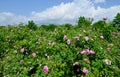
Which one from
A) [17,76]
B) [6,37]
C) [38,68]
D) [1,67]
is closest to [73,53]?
[38,68]

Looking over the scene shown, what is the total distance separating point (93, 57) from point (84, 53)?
283 millimetres

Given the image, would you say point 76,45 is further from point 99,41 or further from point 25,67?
point 25,67

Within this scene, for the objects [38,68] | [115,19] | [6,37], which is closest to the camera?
[38,68]

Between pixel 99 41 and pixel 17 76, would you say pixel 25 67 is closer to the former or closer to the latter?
pixel 17 76

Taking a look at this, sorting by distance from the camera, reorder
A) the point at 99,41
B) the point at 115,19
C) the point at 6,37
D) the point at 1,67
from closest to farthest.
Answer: the point at 99,41 < the point at 1,67 < the point at 6,37 < the point at 115,19

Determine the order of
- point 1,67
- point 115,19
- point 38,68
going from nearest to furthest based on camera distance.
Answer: point 38,68
point 1,67
point 115,19

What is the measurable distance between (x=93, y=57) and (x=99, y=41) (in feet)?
1.97

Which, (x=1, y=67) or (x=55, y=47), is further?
(x=1, y=67)

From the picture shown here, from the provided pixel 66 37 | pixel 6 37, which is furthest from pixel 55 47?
pixel 6 37

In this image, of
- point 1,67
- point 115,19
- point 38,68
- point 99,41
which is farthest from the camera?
point 115,19

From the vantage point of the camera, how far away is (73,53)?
6770mm

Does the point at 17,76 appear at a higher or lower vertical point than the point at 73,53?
lower

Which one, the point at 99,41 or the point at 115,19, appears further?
the point at 115,19

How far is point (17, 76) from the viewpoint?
6.79 m
